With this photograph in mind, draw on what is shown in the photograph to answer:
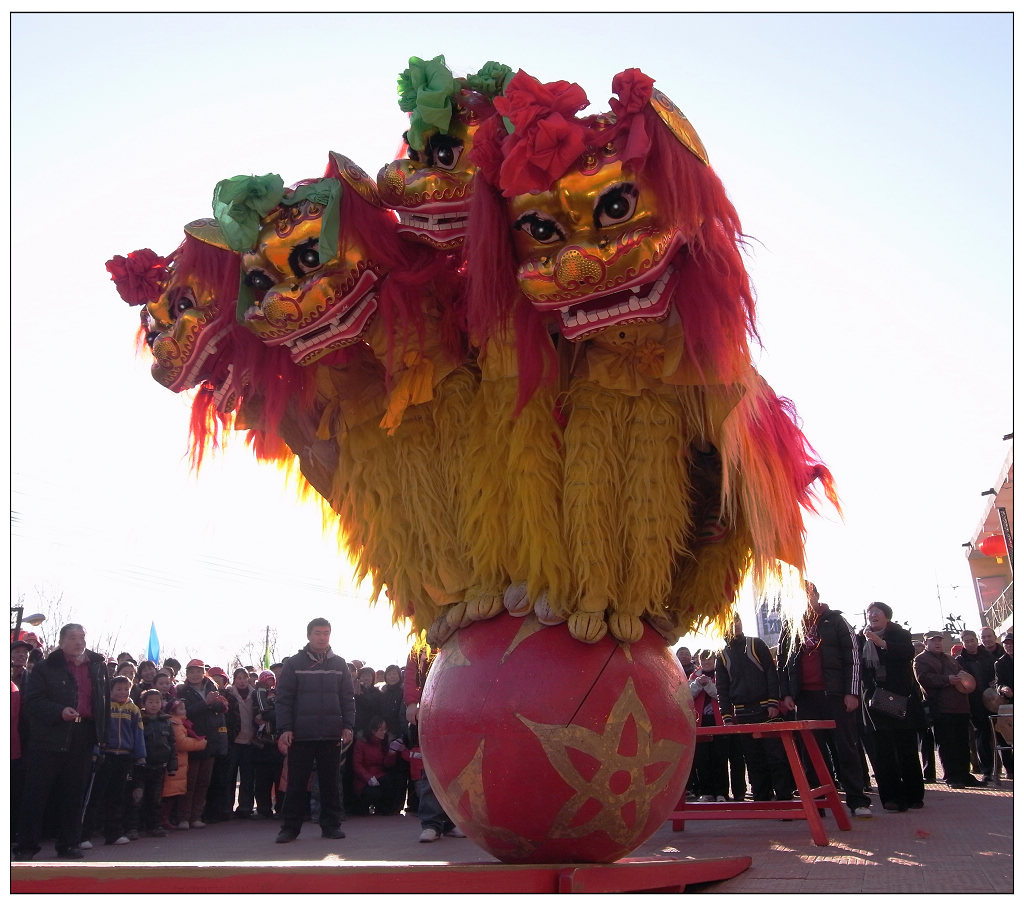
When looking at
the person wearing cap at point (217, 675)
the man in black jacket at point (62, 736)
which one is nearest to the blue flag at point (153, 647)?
the person wearing cap at point (217, 675)

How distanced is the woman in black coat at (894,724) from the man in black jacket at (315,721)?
3301 millimetres

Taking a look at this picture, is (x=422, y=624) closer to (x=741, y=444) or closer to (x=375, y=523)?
(x=375, y=523)

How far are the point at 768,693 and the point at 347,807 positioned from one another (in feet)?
12.3

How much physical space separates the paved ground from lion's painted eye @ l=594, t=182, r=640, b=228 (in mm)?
1835

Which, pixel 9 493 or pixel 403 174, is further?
pixel 9 493

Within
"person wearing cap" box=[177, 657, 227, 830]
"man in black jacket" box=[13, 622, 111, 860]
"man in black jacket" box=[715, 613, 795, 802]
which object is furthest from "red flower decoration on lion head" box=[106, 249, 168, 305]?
"person wearing cap" box=[177, 657, 227, 830]

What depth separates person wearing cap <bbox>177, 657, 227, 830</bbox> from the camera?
756 cm

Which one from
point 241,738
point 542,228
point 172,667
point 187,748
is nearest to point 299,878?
point 542,228

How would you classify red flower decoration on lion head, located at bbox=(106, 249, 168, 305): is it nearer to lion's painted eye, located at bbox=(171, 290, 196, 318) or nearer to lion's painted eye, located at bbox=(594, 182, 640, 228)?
lion's painted eye, located at bbox=(171, 290, 196, 318)

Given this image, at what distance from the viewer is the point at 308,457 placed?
3490 mm

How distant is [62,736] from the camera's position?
5566 millimetres

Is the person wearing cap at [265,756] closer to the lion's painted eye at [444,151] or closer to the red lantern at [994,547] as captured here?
the lion's painted eye at [444,151]

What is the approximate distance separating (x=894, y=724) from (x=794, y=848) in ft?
5.66

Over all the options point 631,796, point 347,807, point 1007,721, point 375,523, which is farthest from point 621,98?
point 347,807
